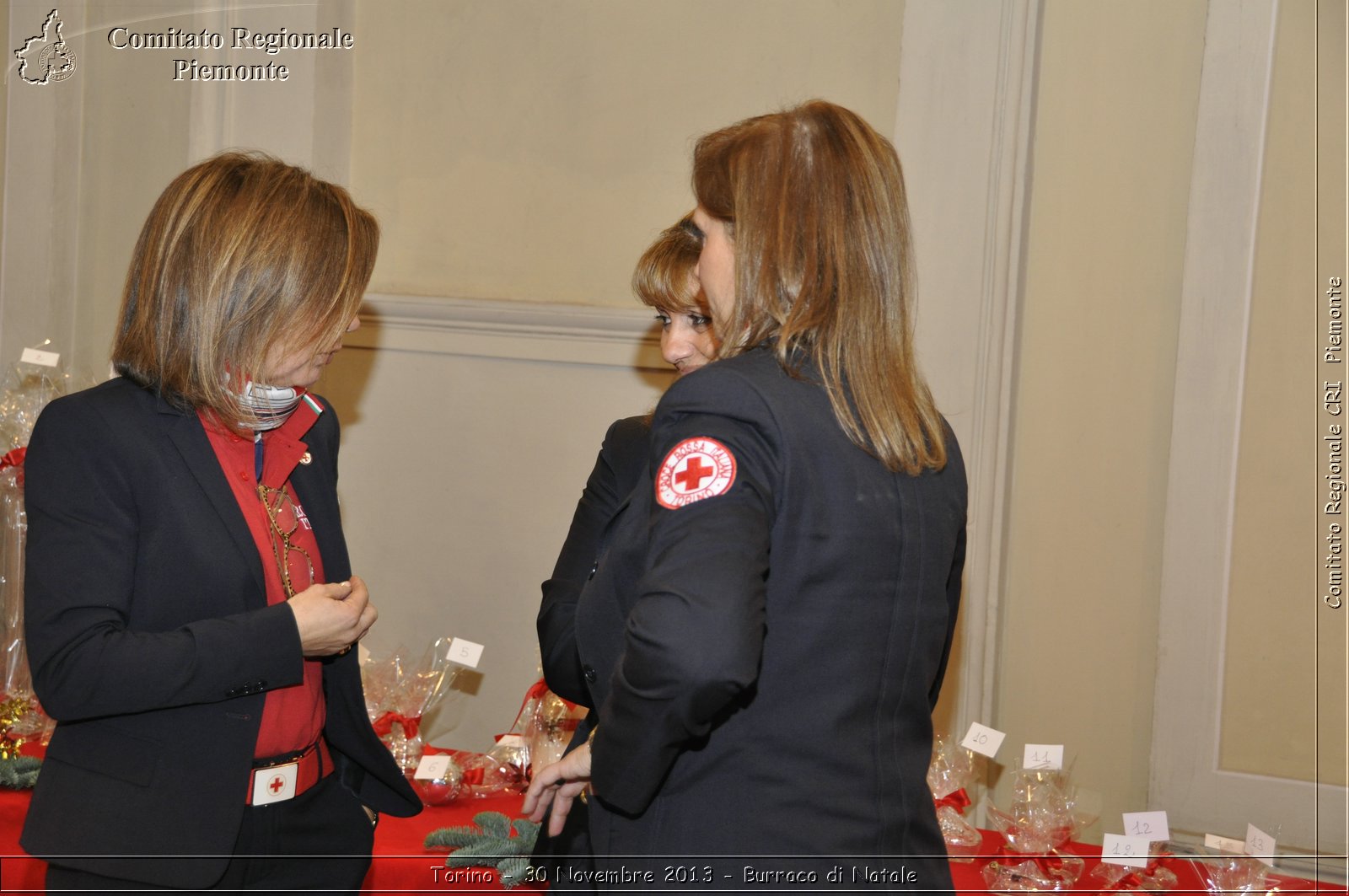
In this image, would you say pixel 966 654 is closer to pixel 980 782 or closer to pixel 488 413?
pixel 980 782

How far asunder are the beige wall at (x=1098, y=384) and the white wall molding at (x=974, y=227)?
7cm

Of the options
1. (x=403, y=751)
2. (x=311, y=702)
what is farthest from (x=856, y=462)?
(x=403, y=751)

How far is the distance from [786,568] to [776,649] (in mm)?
88

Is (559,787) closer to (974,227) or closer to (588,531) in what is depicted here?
(588,531)

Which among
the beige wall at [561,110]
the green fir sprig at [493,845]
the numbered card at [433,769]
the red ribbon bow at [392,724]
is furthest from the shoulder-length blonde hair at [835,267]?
the beige wall at [561,110]

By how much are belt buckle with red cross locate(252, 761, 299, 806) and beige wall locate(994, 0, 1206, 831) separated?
6.58 ft

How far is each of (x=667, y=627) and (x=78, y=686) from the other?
0.81 meters

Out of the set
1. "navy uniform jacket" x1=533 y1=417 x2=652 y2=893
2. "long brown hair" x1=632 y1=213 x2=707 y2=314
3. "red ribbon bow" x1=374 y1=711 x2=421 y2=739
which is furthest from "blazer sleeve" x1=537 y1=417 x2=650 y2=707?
"red ribbon bow" x1=374 y1=711 x2=421 y2=739

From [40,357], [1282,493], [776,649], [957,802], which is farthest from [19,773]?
[1282,493]

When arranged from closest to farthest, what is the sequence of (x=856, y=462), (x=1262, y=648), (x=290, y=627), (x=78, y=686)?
(x=856, y=462), (x=78, y=686), (x=290, y=627), (x=1262, y=648)

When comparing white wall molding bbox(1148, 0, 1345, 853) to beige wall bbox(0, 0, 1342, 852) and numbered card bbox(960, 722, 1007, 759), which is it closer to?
beige wall bbox(0, 0, 1342, 852)

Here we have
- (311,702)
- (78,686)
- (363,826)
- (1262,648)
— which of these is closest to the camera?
(78,686)

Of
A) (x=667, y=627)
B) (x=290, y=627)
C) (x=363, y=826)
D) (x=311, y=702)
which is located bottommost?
(x=363, y=826)

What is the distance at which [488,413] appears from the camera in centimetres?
337
